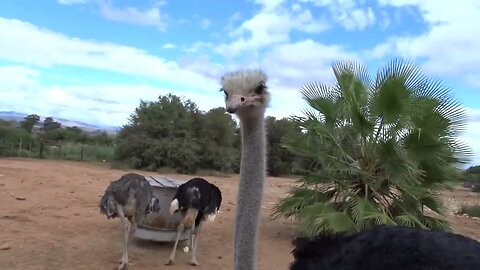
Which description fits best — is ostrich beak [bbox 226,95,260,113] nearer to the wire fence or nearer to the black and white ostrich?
the black and white ostrich

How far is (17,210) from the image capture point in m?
9.08

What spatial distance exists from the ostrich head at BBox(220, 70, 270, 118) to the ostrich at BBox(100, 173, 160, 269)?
3539mm

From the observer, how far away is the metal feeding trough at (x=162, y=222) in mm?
7273

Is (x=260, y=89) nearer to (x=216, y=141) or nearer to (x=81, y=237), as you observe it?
(x=81, y=237)

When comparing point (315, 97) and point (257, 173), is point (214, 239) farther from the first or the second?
point (257, 173)

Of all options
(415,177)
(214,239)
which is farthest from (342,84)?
(214,239)

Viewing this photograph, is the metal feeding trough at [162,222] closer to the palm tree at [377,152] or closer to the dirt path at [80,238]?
the dirt path at [80,238]

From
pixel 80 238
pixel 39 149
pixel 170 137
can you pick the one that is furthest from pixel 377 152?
pixel 39 149

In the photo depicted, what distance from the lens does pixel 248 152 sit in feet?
9.57

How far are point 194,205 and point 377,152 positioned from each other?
2261 mm

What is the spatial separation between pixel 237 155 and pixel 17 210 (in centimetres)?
1411

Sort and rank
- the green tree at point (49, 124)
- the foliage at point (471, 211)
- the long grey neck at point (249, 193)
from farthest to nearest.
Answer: the green tree at point (49, 124)
the foliage at point (471, 211)
the long grey neck at point (249, 193)

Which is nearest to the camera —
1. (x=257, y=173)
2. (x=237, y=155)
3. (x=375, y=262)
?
(x=375, y=262)

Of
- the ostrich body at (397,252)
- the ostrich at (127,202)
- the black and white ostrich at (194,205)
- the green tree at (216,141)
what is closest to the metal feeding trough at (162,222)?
the black and white ostrich at (194,205)
